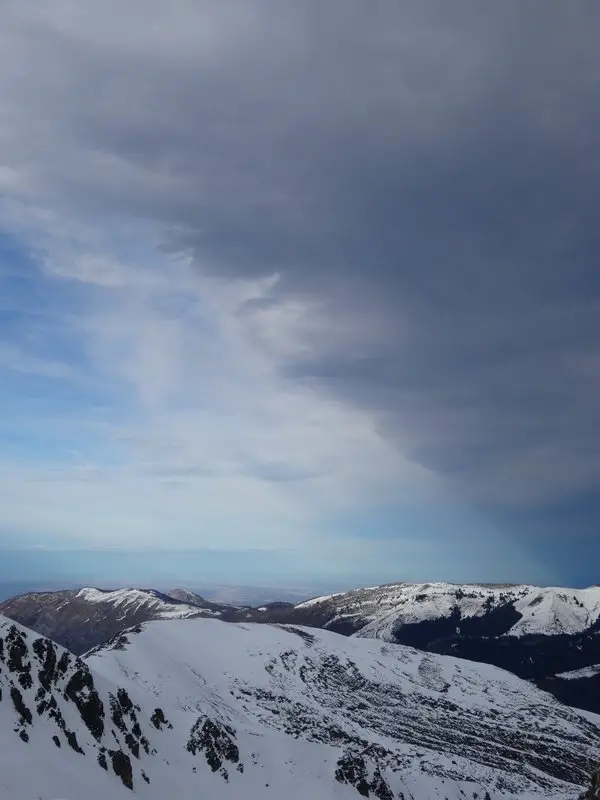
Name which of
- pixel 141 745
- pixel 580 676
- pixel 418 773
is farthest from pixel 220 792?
pixel 580 676

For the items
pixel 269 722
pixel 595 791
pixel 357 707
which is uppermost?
pixel 595 791

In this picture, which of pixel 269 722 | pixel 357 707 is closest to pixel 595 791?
pixel 269 722

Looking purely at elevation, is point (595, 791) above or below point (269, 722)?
above

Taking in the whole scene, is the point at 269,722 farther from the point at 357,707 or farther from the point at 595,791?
the point at 595,791

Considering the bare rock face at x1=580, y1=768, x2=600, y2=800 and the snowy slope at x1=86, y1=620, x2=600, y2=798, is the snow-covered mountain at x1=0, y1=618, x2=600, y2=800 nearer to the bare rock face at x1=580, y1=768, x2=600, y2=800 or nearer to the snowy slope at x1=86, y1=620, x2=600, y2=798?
the snowy slope at x1=86, y1=620, x2=600, y2=798

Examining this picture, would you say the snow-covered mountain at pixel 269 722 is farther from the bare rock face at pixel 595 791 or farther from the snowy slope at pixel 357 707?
the bare rock face at pixel 595 791

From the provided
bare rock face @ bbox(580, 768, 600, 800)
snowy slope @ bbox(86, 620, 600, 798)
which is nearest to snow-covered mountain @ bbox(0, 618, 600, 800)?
snowy slope @ bbox(86, 620, 600, 798)

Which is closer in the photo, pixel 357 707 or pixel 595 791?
pixel 595 791

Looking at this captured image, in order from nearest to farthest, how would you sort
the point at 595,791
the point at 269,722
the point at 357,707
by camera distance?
the point at 595,791 → the point at 269,722 → the point at 357,707
